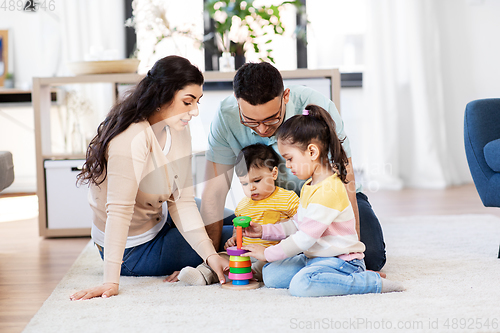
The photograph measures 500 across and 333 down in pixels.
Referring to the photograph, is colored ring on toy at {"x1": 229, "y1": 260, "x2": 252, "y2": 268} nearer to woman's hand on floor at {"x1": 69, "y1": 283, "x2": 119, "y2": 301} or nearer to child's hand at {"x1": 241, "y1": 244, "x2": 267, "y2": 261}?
child's hand at {"x1": 241, "y1": 244, "x2": 267, "y2": 261}

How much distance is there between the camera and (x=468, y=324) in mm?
1111

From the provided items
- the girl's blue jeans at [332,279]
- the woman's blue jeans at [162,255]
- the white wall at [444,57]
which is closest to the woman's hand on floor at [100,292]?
the woman's blue jeans at [162,255]

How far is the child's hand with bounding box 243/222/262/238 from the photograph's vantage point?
1.47m

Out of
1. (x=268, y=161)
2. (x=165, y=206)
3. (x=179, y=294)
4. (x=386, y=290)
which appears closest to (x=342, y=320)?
(x=386, y=290)

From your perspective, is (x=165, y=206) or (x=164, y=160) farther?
(x=165, y=206)

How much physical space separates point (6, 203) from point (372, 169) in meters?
2.49

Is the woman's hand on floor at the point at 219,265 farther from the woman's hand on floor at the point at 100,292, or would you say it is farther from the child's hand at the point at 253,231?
the woman's hand on floor at the point at 100,292

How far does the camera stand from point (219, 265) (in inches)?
57.6

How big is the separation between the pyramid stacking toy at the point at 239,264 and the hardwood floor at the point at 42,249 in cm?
53

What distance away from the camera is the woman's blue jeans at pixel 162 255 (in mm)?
1594

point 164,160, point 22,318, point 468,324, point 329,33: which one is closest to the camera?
point 468,324

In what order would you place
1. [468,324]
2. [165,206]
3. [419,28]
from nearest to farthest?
[468,324] → [165,206] → [419,28]

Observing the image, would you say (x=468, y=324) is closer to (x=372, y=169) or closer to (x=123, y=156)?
(x=123, y=156)

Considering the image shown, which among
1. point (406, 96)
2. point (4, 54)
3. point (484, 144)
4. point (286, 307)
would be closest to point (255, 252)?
point (286, 307)
